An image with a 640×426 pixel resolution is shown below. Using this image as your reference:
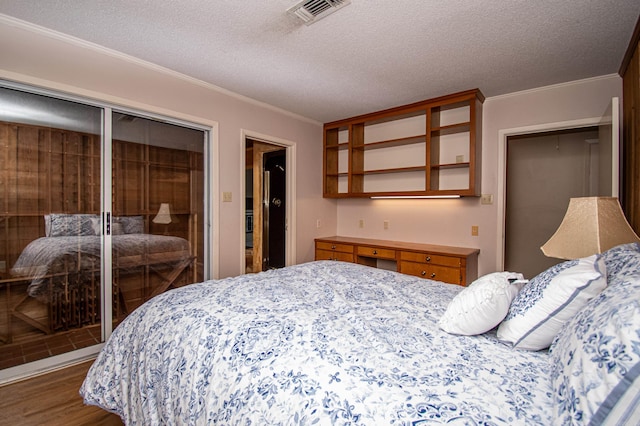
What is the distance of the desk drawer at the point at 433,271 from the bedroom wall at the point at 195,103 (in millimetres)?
1436

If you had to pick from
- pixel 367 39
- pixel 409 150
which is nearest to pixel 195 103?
pixel 367 39

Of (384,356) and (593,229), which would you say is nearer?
(384,356)

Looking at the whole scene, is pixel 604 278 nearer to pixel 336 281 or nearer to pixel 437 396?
pixel 437 396

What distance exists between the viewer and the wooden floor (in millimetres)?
1793

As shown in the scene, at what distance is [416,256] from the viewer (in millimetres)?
3361

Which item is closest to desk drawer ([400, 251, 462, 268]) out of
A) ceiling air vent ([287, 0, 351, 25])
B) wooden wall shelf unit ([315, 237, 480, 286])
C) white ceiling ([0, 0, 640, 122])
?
wooden wall shelf unit ([315, 237, 480, 286])

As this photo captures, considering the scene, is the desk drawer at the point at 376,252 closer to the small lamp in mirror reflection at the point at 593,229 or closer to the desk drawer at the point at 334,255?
the desk drawer at the point at 334,255

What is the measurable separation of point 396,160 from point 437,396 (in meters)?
3.46

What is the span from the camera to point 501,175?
10.7 ft

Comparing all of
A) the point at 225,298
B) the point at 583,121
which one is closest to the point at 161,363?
the point at 225,298

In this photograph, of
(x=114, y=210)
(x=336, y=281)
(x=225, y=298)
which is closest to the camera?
(x=225, y=298)

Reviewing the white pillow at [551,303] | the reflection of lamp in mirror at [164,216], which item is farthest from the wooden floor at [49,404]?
the white pillow at [551,303]

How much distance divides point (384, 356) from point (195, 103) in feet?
9.51

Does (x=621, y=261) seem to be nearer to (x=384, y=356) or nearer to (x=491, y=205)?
(x=384, y=356)
